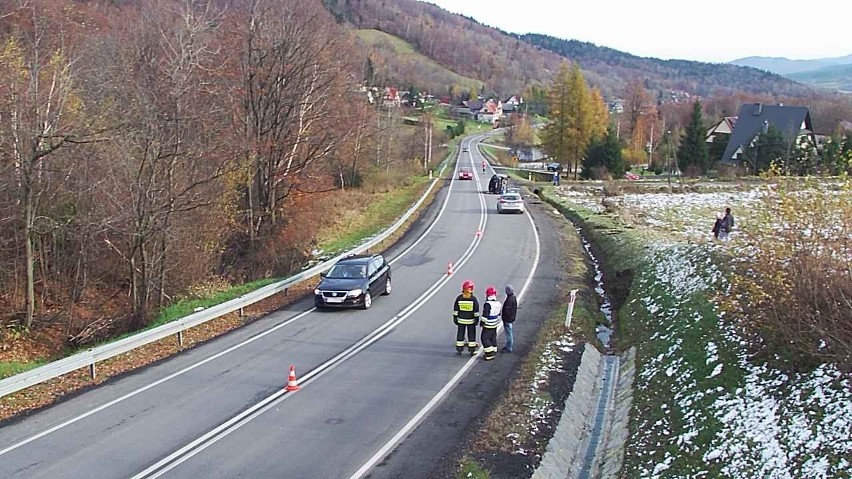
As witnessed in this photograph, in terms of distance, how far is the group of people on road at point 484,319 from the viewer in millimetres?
15383

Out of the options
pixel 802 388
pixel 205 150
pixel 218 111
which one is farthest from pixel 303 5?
pixel 802 388

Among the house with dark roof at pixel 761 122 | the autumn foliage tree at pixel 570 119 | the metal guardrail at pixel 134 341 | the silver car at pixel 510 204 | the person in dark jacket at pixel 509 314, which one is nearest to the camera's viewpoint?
the metal guardrail at pixel 134 341

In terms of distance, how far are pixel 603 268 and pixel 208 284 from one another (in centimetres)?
1514

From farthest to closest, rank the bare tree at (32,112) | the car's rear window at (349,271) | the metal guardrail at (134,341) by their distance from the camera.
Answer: the car's rear window at (349,271) < the bare tree at (32,112) < the metal guardrail at (134,341)

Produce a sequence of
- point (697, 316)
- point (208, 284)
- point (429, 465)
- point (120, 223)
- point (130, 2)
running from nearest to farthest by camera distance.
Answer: point (429, 465) → point (697, 316) → point (120, 223) → point (208, 284) → point (130, 2)

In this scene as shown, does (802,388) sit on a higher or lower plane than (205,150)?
lower

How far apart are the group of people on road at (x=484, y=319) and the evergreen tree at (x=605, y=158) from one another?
48.9 m

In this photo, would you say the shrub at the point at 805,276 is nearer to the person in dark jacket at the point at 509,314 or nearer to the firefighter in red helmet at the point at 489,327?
the person in dark jacket at the point at 509,314

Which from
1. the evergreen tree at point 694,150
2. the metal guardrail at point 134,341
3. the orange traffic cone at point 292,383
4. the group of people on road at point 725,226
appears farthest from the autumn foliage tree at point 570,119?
the orange traffic cone at point 292,383

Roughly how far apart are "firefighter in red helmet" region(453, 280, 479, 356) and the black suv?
186 inches

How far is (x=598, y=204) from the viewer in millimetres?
42750

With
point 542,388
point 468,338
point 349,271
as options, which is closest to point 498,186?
point 349,271

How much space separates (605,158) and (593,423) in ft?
173

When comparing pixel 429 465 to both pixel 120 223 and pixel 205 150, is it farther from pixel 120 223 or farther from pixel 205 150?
pixel 205 150
